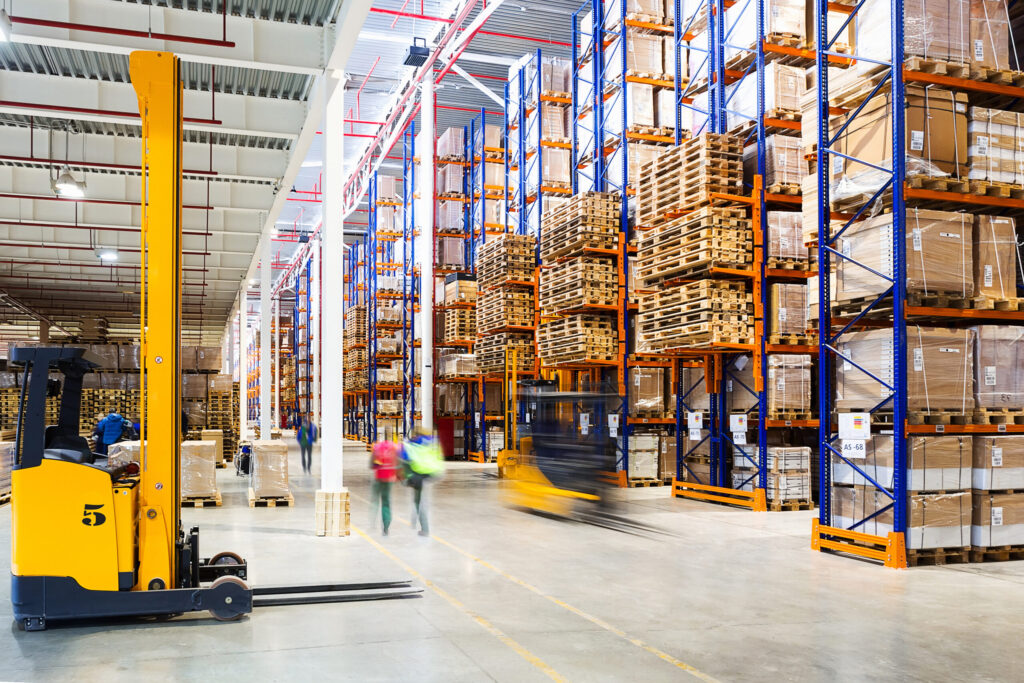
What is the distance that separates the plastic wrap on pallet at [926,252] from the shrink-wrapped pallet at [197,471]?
962cm

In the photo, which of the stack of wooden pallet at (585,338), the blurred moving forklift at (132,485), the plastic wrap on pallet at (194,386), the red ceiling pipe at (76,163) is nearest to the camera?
the blurred moving forklift at (132,485)

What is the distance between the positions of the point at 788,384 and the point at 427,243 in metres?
11.7

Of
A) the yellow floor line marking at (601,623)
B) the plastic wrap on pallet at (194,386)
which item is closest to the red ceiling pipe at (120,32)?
the yellow floor line marking at (601,623)

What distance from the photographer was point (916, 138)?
865 cm

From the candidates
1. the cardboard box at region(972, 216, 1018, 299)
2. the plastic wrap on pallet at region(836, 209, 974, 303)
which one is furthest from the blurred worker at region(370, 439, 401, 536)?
the cardboard box at region(972, 216, 1018, 299)

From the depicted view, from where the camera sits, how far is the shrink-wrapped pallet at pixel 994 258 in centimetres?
876

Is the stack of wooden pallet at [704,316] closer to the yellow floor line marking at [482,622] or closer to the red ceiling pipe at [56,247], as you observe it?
the yellow floor line marking at [482,622]

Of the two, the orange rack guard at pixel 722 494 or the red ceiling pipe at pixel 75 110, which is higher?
the red ceiling pipe at pixel 75 110

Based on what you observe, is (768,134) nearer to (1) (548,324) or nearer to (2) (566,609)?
(1) (548,324)

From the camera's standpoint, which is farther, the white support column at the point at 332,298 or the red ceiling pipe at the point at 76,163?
the red ceiling pipe at the point at 76,163

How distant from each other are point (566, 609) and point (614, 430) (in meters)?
9.67

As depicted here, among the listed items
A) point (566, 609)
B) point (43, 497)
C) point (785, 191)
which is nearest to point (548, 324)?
point (785, 191)

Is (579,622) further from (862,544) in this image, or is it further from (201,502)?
(201,502)

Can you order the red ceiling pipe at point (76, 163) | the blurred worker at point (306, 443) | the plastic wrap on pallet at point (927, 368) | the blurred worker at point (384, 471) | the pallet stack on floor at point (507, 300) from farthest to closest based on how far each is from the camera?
1. the blurred worker at point (306, 443)
2. the pallet stack on floor at point (507, 300)
3. the red ceiling pipe at point (76, 163)
4. the blurred worker at point (384, 471)
5. the plastic wrap on pallet at point (927, 368)
